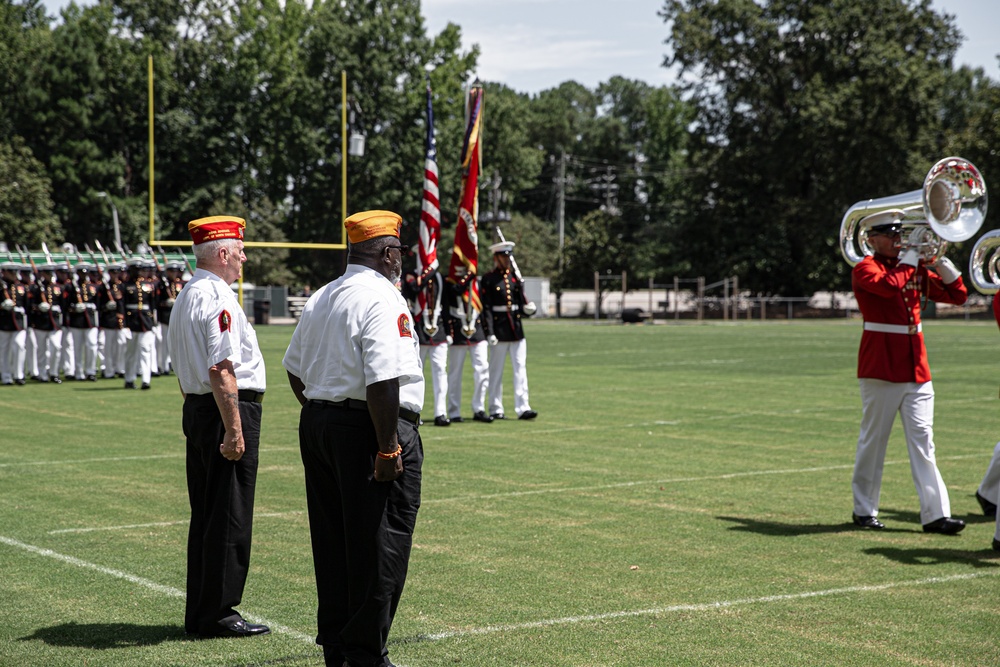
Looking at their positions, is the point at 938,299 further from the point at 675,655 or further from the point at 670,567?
the point at 675,655

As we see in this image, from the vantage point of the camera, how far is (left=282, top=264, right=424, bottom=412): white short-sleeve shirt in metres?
4.92

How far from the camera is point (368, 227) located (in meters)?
5.19

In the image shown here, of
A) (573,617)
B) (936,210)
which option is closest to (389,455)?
(573,617)

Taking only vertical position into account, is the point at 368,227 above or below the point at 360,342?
above

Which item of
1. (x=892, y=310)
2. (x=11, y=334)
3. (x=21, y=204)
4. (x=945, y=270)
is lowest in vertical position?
(x=11, y=334)

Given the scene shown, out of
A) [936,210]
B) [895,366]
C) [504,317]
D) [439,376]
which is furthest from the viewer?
[504,317]

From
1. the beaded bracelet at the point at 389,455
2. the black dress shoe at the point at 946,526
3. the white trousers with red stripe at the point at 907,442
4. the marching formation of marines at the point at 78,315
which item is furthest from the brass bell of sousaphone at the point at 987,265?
the marching formation of marines at the point at 78,315

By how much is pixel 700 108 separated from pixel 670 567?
65612 millimetres

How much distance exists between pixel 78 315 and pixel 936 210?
1793cm

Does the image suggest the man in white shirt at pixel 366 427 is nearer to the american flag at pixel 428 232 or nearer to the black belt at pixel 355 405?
the black belt at pixel 355 405

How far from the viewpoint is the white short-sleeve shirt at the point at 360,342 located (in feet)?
16.1

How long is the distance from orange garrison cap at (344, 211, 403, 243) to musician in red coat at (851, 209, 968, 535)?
450 cm

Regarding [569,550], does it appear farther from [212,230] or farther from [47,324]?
[47,324]

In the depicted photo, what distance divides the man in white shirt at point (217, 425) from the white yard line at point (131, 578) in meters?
0.14
